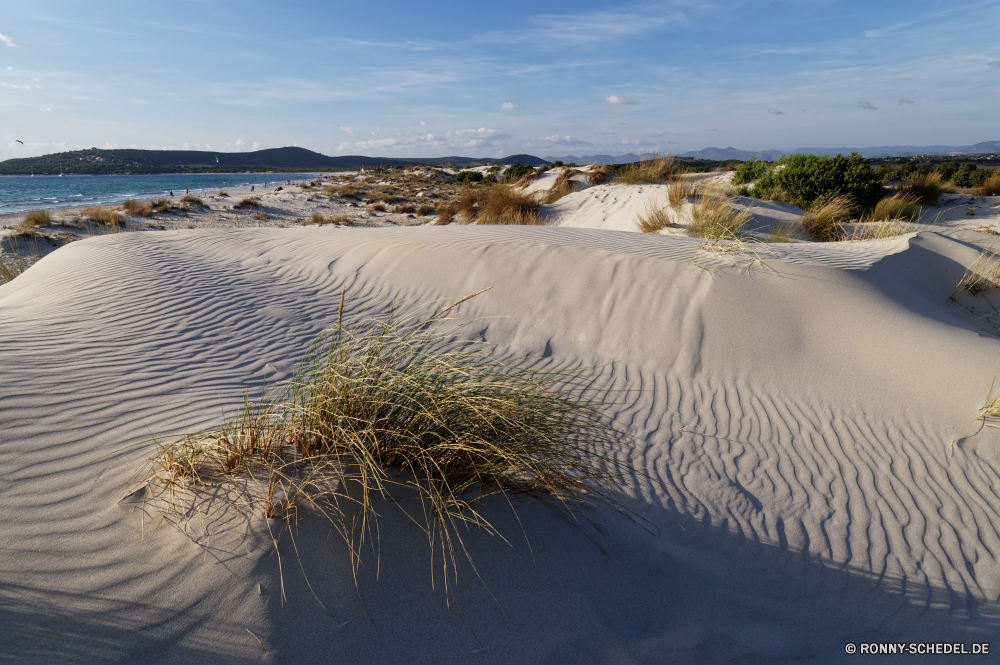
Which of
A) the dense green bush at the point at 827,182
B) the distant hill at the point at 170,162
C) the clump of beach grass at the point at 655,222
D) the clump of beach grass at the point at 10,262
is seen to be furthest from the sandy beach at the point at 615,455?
the distant hill at the point at 170,162

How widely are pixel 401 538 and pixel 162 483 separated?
1.17 meters

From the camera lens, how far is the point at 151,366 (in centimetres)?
387

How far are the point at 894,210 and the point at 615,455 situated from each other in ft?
41.0

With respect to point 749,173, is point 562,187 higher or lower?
lower

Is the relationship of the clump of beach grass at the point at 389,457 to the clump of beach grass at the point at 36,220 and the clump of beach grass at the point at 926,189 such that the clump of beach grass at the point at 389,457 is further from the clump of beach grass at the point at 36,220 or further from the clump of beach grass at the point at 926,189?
the clump of beach grass at the point at 926,189

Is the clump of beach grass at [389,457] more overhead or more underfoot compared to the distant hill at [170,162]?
more underfoot

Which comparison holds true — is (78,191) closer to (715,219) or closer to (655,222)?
(655,222)

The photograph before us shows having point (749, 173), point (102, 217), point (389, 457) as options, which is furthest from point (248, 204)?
point (389, 457)

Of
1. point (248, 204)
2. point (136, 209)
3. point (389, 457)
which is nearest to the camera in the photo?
point (389, 457)

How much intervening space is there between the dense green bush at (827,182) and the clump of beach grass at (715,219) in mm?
3681

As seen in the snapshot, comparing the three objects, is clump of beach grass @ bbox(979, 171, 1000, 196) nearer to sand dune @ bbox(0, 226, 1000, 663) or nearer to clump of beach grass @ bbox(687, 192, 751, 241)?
sand dune @ bbox(0, 226, 1000, 663)

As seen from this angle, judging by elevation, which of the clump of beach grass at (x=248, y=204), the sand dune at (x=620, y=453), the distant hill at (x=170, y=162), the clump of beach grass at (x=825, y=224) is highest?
the distant hill at (x=170, y=162)

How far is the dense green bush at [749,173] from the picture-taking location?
15.1 m

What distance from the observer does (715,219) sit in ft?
28.1
